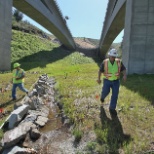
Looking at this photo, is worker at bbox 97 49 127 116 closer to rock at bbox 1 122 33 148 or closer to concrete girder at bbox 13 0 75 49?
rock at bbox 1 122 33 148

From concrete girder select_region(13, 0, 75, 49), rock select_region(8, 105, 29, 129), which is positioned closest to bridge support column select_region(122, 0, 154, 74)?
rock select_region(8, 105, 29, 129)

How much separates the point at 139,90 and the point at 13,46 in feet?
93.0

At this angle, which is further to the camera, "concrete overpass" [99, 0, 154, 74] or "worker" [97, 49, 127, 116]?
"concrete overpass" [99, 0, 154, 74]

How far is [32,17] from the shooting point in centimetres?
3684

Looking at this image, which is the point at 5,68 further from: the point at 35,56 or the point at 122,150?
the point at 122,150

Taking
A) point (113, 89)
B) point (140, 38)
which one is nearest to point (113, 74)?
point (113, 89)

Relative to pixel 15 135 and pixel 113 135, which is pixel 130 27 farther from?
pixel 15 135

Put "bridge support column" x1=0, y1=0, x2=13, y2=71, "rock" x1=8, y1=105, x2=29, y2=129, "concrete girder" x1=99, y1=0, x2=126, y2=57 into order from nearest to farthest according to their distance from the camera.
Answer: "rock" x1=8, y1=105, x2=29, y2=129, "bridge support column" x1=0, y1=0, x2=13, y2=71, "concrete girder" x1=99, y1=0, x2=126, y2=57

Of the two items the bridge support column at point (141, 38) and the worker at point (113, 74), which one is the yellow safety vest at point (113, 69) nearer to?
the worker at point (113, 74)

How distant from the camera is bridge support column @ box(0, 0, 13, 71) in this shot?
23.0 m

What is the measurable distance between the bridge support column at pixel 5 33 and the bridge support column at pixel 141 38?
10588 millimetres

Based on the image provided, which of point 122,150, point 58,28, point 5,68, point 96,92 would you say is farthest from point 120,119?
point 58,28

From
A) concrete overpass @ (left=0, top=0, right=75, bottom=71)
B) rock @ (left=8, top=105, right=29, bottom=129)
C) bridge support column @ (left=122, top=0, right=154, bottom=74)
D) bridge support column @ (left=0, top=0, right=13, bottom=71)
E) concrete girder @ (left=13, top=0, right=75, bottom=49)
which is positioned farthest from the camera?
concrete girder @ (left=13, top=0, right=75, bottom=49)

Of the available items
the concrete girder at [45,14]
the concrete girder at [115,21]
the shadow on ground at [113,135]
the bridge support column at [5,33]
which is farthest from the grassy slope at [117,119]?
the concrete girder at [45,14]
